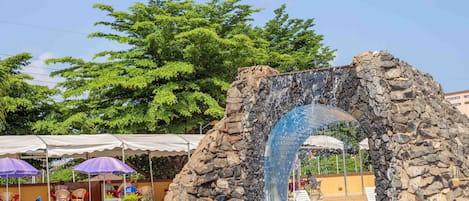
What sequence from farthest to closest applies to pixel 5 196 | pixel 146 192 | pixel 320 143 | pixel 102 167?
pixel 320 143, pixel 146 192, pixel 5 196, pixel 102 167

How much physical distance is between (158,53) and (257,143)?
14245mm

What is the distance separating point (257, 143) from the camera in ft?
42.8

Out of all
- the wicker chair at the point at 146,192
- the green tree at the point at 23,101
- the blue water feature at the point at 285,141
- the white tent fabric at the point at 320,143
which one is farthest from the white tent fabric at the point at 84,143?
the green tree at the point at 23,101

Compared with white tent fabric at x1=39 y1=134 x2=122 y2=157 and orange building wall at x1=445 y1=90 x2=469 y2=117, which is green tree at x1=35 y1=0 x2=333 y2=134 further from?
orange building wall at x1=445 y1=90 x2=469 y2=117

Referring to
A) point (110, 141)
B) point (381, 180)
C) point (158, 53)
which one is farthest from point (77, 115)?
point (381, 180)

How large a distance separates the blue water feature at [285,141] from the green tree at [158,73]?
36.1ft

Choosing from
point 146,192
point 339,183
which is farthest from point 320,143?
point 146,192

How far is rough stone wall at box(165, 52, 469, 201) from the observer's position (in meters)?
9.97

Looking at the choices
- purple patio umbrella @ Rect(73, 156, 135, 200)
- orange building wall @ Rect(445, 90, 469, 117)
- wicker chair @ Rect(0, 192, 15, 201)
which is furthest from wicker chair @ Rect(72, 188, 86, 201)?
orange building wall @ Rect(445, 90, 469, 117)

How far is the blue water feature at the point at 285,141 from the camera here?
12768 mm

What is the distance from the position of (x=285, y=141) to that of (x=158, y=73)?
12.6 meters

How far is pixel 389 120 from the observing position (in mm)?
10344

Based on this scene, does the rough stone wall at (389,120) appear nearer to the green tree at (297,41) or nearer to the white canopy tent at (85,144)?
the white canopy tent at (85,144)

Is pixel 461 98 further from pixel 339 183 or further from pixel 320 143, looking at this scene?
pixel 320 143
